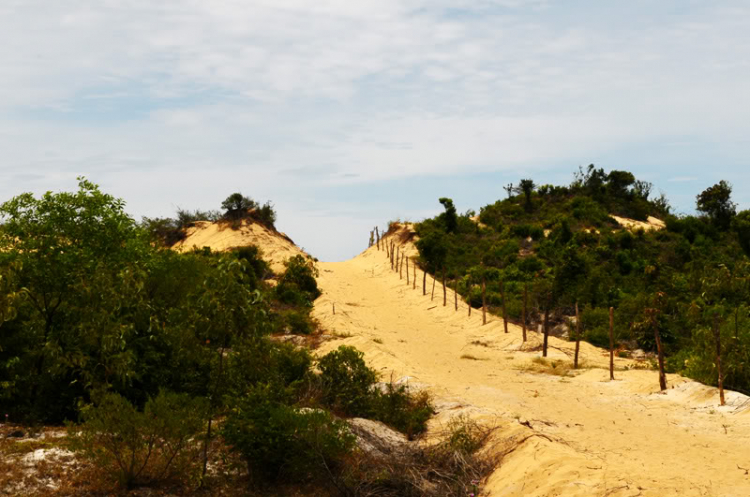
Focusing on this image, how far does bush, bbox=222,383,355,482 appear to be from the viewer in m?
10.4

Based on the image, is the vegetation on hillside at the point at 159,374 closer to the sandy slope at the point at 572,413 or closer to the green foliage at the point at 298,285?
the sandy slope at the point at 572,413

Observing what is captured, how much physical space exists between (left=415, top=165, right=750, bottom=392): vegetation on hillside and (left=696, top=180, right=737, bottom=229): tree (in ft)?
0.25

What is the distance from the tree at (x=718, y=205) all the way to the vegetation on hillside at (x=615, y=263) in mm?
77

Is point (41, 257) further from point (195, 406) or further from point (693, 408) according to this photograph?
point (693, 408)

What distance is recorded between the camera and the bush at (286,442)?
1038cm

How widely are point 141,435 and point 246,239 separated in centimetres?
3899

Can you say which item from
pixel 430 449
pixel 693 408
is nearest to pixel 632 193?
pixel 693 408

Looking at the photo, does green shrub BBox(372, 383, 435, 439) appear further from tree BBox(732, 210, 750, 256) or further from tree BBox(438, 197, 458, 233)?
tree BBox(438, 197, 458, 233)

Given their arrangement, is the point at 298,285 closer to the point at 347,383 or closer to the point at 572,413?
the point at 347,383

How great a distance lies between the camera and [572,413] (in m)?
14.6

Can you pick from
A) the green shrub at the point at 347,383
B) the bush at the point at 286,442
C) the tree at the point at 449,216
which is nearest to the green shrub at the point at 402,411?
the green shrub at the point at 347,383

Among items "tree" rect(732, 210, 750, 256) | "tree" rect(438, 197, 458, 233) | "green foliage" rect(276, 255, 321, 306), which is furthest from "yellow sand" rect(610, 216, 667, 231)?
"green foliage" rect(276, 255, 321, 306)

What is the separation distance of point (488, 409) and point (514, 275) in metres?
26.1

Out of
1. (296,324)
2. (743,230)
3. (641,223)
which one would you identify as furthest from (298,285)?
(743,230)
